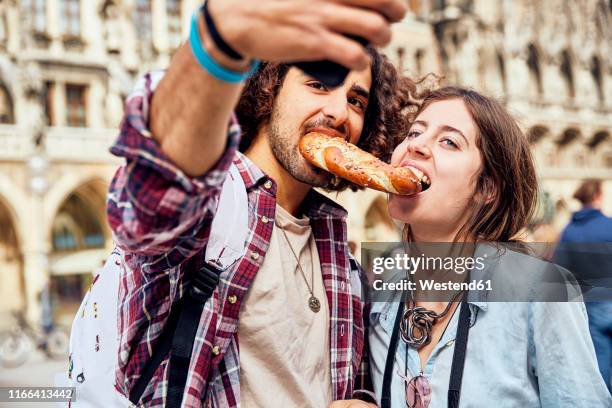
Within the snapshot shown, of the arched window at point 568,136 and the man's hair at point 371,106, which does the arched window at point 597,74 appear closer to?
the arched window at point 568,136

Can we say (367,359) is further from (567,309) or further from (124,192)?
(124,192)

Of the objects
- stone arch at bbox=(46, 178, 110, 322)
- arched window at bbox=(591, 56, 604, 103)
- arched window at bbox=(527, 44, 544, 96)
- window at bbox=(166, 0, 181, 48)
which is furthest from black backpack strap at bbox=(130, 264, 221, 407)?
arched window at bbox=(591, 56, 604, 103)

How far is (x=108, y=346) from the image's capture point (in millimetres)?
1647

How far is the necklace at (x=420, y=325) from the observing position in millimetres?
1833

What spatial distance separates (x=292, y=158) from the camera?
2.05 metres

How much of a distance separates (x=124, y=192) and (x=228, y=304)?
19.8 inches

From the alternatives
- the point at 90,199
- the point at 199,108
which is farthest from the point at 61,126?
the point at 199,108

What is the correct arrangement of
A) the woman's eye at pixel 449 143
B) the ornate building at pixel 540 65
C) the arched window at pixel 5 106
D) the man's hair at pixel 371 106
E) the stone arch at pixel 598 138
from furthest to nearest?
the stone arch at pixel 598 138
the ornate building at pixel 540 65
the arched window at pixel 5 106
the man's hair at pixel 371 106
the woman's eye at pixel 449 143

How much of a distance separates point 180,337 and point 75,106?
1482 centimetres

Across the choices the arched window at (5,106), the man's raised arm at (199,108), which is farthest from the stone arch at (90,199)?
the man's raised arm at (199,108)

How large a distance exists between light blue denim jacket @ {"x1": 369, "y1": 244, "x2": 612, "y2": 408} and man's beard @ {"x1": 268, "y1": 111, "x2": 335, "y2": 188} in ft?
1.93

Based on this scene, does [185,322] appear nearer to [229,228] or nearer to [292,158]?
[229,228]

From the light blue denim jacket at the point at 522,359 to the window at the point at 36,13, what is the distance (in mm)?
14711

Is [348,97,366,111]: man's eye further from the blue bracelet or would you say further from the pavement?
the pavement
